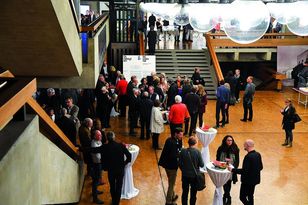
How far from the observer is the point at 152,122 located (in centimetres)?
955

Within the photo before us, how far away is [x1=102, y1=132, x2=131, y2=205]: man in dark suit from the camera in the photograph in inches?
258

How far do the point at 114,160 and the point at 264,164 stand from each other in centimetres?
390

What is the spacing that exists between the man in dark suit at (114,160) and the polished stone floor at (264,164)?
0.66 m

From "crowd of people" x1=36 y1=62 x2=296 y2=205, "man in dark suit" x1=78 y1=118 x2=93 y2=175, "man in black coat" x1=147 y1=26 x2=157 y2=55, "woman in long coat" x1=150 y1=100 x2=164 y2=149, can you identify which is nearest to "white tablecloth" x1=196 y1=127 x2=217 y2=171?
"crowd of people" x1=36 y1=62 x2=296 y2=205

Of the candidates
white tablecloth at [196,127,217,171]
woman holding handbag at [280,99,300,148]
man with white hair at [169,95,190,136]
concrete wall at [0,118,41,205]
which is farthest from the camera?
woman holding handbag at [280,99,300,148]

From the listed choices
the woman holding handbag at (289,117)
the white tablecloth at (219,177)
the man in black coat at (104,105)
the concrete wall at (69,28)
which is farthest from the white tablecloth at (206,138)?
the man in black coat at (104,105)

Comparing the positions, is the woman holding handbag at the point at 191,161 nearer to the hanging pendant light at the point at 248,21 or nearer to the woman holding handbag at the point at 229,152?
the woman holding handbag at the point at 229,152

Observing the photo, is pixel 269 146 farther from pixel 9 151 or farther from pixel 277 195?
pixel 9 151

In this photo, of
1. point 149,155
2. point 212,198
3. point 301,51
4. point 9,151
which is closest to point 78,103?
point 149,155

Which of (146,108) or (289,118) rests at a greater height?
(146,108)

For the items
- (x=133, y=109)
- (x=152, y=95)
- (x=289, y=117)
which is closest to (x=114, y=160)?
(x=152, y=95)

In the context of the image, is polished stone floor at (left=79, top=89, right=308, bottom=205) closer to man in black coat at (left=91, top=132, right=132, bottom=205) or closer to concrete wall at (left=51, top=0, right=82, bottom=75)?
man in black coat at (left=91, top=132, right=132, bottom=205)

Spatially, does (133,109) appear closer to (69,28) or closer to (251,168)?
(69,28)

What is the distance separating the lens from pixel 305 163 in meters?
9.11
